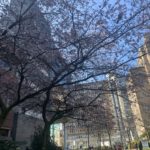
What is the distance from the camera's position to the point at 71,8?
9547 millimetres

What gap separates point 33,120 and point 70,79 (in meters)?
12.6

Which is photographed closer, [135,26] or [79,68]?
[135,26]

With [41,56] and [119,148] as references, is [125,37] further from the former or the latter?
[119,148]

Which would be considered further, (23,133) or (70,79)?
(23,133)

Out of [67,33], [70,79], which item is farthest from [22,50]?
[70,79]

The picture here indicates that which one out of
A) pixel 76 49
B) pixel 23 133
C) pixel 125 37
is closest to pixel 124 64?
pixel 125 37

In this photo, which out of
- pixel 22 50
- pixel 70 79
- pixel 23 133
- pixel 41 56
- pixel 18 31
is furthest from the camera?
pixel 23 133

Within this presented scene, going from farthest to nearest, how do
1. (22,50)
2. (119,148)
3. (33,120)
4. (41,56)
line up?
(119,148), (33,120), (41,56), (22,50)

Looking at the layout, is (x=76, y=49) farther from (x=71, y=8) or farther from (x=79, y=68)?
(x=71, y=8)

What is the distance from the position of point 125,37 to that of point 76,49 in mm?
2038

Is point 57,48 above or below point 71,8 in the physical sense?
below

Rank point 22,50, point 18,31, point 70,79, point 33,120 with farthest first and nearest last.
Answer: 1. point 33,120
2. point 70,79
3. point 22,50
4. point 18,31

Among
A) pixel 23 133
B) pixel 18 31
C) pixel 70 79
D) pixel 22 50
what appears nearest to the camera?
pixel 18 31

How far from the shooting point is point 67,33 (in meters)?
9.83
